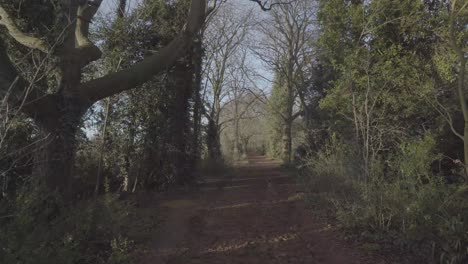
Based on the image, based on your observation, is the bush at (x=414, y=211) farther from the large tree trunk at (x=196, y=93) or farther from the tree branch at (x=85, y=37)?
the large tree trunk at (x=196, y=93)

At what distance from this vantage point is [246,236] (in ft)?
23.9

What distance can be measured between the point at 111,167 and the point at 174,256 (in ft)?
22.4

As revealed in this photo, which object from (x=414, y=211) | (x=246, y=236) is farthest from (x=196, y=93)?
(x=414, y=211)

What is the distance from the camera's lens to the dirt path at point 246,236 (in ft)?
19.7

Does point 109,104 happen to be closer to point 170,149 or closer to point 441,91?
point 170,149

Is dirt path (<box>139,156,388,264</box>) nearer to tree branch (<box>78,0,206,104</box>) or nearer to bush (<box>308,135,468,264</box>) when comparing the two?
bush (<box>308,135,468,264</box>)

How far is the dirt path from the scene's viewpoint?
19.7 feet

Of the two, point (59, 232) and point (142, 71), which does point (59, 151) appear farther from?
point (142, 71)

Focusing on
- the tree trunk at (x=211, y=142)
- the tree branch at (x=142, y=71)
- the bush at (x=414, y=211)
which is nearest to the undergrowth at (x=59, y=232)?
the tree branch at (x=142, y=71)

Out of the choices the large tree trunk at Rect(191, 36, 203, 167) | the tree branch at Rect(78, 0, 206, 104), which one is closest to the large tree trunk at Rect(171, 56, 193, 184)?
the large tree trunk at Rect(191, 36, 203, 167)

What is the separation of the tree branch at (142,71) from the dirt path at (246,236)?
3.07 metres

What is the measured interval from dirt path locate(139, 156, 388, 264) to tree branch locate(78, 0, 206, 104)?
3065 mm

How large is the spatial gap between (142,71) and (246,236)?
4300 millimetres

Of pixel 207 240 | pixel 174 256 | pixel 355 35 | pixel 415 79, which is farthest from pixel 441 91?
pixel 174 256
